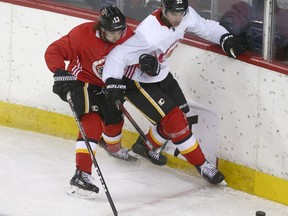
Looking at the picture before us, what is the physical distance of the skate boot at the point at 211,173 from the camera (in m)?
5.98

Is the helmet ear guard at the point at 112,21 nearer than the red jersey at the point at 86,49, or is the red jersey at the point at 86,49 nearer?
the helmet ear guard at the point at 112,21

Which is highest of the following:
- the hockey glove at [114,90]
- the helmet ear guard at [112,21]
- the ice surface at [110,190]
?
the helmet ear guard at [112,21]

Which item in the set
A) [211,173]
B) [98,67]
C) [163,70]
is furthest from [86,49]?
→ [211,173]

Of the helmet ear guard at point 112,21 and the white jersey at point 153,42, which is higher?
the helmet ear guard at point 112,21

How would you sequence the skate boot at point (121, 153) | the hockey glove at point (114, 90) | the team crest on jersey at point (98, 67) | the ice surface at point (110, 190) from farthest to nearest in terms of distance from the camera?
the skate boot at point (121, 153) < the team crest on jersey at point (98, 67) < the hockey glove at point (114, 90) < the ice surface at point (110, 190)

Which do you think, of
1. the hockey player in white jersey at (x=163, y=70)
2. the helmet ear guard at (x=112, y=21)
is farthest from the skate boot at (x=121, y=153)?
the helmet ear guard at (x=112, y=21)

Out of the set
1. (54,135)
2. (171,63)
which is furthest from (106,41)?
(54,135)

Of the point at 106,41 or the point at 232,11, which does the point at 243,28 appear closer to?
the point at 232,11

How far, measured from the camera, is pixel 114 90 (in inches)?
225

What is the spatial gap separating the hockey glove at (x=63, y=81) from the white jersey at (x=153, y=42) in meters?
0.20

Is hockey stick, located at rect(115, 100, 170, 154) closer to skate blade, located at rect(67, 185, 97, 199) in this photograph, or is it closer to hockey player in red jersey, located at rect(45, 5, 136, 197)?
hockey player in red jersey, located at rect(45, 5, 136, 197)

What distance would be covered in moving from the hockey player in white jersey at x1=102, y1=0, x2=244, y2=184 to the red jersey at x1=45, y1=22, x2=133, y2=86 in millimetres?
64

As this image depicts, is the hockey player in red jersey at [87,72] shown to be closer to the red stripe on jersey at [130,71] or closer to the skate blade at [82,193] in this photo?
the skate blade at [82,193]

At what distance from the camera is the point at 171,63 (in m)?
6.27
